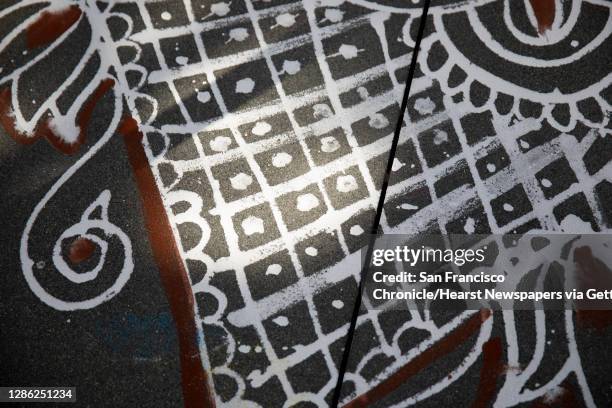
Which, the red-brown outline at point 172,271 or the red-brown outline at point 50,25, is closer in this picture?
the red-brown outline at point 172,271

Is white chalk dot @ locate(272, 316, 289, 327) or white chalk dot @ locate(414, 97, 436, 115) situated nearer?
white chalk dot @ locate(272, 316, 289, 327)

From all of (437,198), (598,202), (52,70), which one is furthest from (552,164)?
(52,70)

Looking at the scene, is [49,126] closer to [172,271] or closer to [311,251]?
[172,271]

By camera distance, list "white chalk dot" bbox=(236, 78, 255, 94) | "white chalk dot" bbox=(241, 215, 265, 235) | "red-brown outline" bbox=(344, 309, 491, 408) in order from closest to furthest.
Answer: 1. "red-brown outline" bbox=(344, 309, 491, 408)
2. "white chalk dot" bbox=(241, 215, 265, 235)
3. "white chalk dot" bbox=(236, 78, 255, 94)

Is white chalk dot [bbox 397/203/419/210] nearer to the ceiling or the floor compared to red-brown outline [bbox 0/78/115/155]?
nearer to the floor

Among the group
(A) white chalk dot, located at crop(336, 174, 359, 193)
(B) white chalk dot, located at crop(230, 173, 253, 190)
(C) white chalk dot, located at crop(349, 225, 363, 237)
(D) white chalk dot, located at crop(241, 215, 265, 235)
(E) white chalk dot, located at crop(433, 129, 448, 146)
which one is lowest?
(C) white chalk dot, located at crop(349, 225, 363, 237)

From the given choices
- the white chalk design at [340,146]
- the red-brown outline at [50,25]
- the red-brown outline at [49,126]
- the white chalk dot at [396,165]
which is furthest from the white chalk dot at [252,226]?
the red-brown outline at [50,25]

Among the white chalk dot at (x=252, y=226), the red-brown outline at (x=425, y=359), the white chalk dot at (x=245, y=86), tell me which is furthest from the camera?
the white chalk dot at (x=245, y=86)

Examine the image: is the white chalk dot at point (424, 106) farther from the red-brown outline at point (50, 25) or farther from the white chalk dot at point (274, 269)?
the red-brown outline at point (50, 25)

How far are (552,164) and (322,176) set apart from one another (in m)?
0.51

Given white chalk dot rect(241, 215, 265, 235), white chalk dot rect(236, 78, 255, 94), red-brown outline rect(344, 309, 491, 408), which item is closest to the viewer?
red-brown outline rect(344, 309, 491, 408)

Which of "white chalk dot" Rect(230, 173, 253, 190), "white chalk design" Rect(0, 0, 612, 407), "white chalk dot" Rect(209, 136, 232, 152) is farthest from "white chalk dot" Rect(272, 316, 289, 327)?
"white chalk dot" Rect(209, 136, 232, 152)

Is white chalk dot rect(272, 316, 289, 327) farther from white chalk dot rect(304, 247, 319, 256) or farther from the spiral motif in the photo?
the spiral motif

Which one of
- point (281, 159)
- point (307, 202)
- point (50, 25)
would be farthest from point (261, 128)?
point (50, 25)
